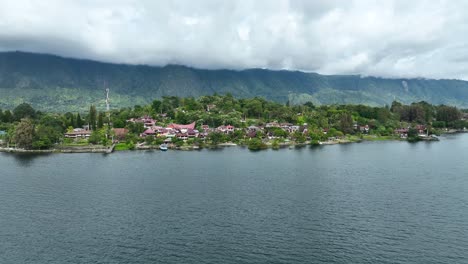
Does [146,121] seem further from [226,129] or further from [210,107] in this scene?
[210,107]

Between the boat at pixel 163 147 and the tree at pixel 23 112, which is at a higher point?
the tree at pixel 23 112

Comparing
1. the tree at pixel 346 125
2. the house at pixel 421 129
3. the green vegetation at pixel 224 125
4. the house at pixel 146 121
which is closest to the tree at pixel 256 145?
the green vegetation at pixel 224 125

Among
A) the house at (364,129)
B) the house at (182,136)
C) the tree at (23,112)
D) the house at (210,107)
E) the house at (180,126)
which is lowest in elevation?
the house at (182,136)

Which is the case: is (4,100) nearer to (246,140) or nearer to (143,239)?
(246,140)

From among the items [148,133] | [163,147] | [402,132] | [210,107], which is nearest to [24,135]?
[148,133]

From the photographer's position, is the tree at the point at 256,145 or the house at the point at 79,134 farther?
the house at the point at 79,134

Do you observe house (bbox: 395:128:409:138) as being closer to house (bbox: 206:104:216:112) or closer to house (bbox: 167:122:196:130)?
house (bbox: 206:104:216:112)

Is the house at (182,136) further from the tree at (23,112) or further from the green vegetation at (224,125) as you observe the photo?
the tree at (23,112)
